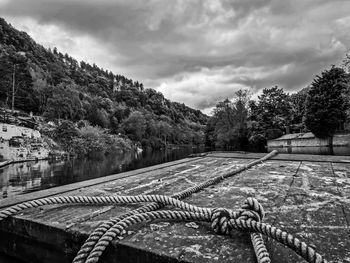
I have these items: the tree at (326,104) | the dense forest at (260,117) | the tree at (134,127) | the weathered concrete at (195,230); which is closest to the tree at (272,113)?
the dense forest at (260,117)

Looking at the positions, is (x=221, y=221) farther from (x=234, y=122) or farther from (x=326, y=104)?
(x=234, y=122)

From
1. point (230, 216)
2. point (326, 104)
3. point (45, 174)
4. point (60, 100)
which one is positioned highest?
point (60, 100)

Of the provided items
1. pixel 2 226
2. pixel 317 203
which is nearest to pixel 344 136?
pixel 317 203

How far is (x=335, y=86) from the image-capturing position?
27109mm

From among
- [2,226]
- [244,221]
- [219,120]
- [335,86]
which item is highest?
[335,86]

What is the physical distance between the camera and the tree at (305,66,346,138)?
26281mm

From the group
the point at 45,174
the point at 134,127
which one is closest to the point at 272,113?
the point at 134,127

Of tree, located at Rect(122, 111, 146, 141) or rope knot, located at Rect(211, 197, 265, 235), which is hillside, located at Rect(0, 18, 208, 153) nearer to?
tree, located at Rect(122, 111, 146, 141)

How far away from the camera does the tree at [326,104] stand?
26281 millimetres

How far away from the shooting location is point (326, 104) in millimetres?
26812

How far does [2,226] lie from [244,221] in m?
2.00

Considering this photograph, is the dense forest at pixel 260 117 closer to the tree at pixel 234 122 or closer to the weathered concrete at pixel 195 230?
the tree at pixel 234 122

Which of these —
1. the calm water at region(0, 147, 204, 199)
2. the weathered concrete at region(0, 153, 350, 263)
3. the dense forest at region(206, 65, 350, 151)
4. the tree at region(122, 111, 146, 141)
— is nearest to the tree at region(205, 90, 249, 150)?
the dense forest at region(206, 65, 350, 151)

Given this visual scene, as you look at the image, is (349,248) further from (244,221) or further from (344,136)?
(344,136)
